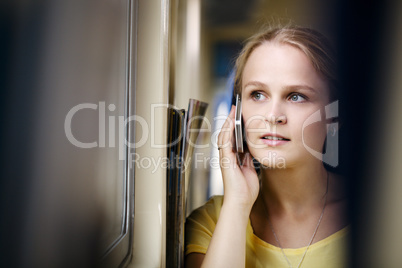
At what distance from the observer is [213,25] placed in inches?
22.5

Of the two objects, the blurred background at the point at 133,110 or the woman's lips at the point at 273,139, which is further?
the woman's lips at the point at 273,139

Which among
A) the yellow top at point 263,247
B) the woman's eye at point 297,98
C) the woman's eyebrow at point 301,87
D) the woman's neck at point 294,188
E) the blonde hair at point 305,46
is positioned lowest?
the yellow top at point 263,247

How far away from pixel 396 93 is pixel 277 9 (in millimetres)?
232

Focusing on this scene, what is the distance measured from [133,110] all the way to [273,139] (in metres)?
0.25

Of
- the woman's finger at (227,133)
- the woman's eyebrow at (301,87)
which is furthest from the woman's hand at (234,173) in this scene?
the woman's eyebrow at (301,87)

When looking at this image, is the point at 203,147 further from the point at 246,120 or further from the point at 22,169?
the point at 22,169

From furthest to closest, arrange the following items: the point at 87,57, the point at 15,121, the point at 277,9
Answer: the point at 277,9
the point at 87,57
the point at 15,121

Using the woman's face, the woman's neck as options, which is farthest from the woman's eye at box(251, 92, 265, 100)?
the woman's neck

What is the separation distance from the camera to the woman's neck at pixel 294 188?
1.79 feet

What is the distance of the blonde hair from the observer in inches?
20.3

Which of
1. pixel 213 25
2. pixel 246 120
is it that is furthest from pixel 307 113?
pixel 213 25

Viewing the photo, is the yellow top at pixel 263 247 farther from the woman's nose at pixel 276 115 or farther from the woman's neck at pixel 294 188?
the woman's nose at pixel 276 115

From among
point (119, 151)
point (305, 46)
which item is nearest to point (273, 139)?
point (305, 46)

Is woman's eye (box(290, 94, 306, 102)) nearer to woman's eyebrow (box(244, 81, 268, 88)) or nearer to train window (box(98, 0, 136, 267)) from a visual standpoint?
woman's eyebrow (box(244, 81, 268, 88))
